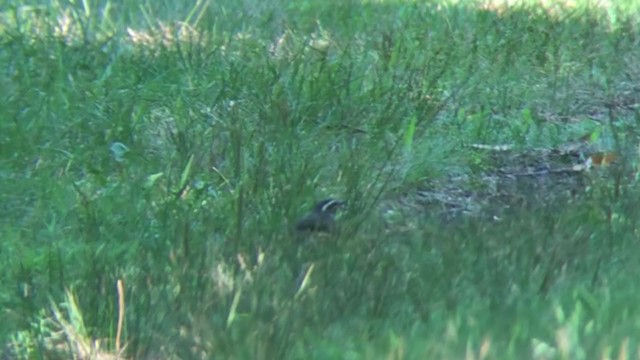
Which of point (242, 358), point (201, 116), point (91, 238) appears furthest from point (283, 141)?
point (242, 358)

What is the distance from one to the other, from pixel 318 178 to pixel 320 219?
0.58 metres

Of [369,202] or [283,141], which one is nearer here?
[369,202]

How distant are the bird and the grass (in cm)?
6

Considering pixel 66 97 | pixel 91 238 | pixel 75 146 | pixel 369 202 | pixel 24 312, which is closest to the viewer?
pixel 24 312

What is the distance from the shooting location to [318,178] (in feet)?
15.2

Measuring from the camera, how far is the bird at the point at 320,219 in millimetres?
4027

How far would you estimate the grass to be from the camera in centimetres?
328

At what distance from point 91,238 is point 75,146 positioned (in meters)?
0.89

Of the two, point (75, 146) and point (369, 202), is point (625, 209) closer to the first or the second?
point (369, 202)

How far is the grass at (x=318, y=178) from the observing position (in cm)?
328

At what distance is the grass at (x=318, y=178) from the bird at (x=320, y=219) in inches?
2.3

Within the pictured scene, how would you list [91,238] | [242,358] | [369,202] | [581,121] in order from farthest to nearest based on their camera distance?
[581,121] → [369,202] → [91,238] → [242,358]

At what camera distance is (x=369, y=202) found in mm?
4461

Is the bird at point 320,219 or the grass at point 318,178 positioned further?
the bird at point 320,219
